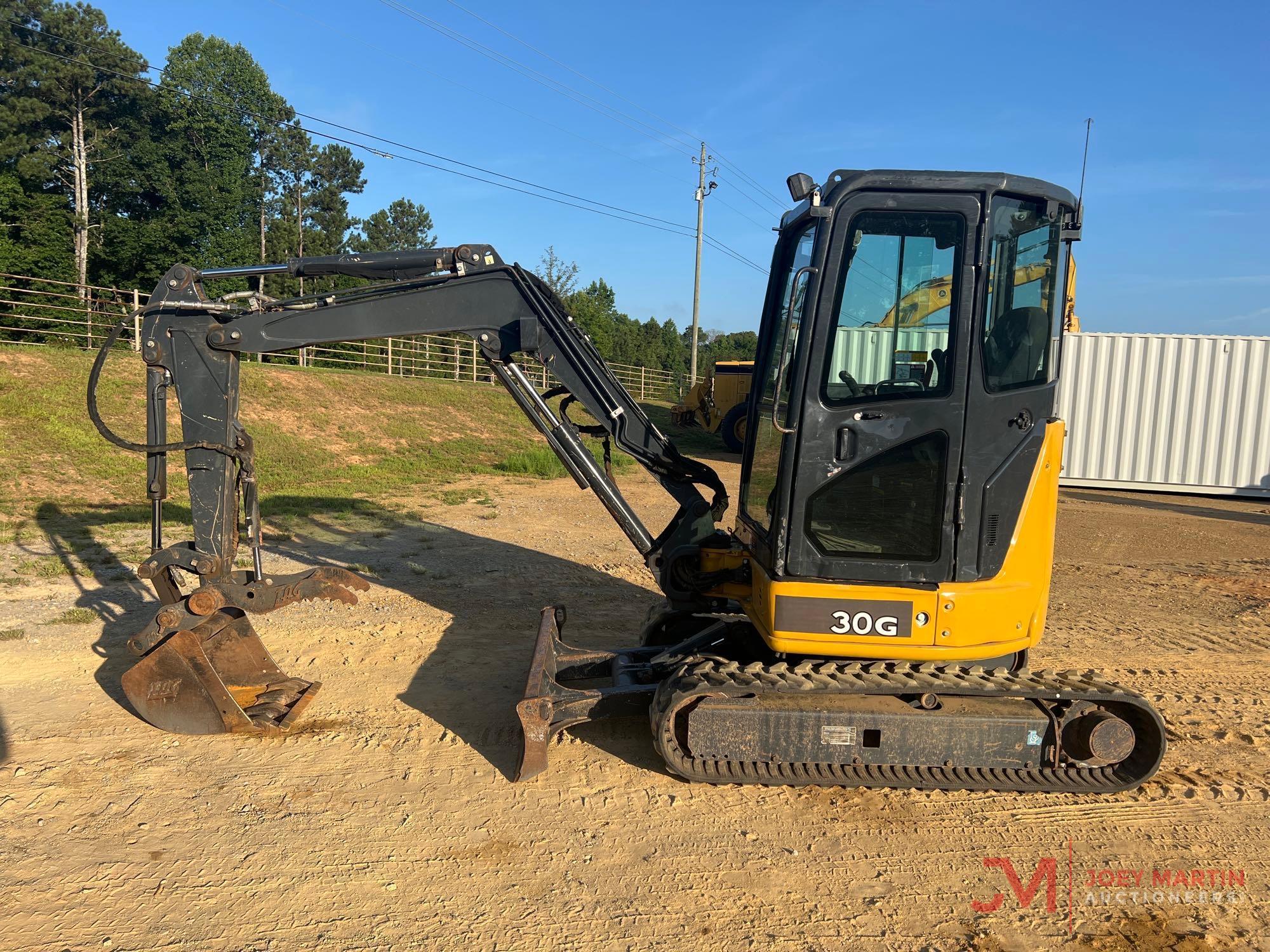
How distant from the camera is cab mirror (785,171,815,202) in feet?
13.6

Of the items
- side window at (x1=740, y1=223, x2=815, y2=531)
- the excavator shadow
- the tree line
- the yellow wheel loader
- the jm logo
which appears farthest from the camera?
the tree line

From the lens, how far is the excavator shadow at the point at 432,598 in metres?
5.07

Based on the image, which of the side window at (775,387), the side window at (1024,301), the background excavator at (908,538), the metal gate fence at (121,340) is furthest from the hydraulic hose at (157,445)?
the metal gate fence at (121,340)

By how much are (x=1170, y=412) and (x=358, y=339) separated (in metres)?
17.7

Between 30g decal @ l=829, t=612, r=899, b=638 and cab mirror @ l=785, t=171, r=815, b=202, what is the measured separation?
2085 millimetres

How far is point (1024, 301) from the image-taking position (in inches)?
161

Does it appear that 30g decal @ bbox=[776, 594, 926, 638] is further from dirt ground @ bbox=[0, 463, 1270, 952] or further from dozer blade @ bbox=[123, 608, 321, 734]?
dozer blade @ bbox=[123, 608, 321, 734]

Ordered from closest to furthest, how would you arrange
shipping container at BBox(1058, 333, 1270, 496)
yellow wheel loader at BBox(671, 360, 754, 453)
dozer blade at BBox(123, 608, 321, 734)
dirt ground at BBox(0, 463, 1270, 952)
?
dirt ground at BBox(0, 463, 1270, 952)
dozer blade at BBox(123, 608, 321, 734)
shipping container at BBox(1058, 333, 1270, 496)
yellow wheel loader at BBox(671, 360, 754, 453)

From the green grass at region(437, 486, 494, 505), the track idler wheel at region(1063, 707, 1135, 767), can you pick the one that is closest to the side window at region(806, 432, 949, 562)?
the track idler wheel at region(1063, 707, 1135, 767)

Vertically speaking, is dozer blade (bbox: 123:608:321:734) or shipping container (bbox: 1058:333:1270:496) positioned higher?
shipping container (bbox: 1058:333:1270:496)

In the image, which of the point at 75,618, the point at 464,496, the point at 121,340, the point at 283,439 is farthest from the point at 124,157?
the point at 75,618

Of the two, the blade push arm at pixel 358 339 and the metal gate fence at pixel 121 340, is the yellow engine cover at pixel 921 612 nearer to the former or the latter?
the blade push arm at pixel 358 339

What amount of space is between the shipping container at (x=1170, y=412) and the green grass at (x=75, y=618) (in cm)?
1751

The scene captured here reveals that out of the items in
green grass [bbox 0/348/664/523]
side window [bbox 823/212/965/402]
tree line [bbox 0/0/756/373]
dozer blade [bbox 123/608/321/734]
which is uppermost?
tree line [bbox 0/0/756/373]
